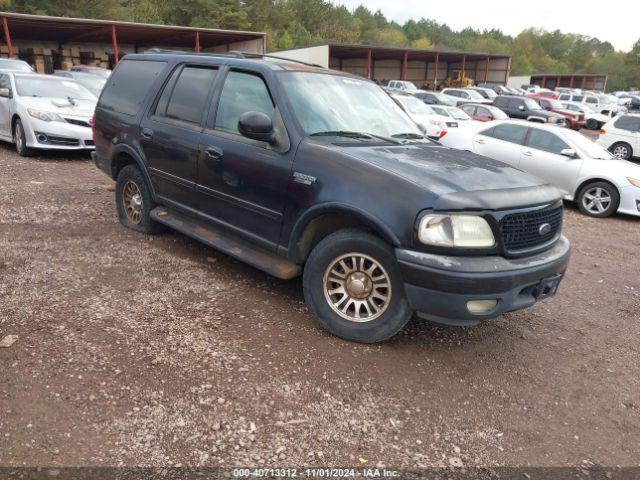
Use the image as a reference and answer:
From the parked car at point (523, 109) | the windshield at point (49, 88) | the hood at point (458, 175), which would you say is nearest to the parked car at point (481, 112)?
the parked car at point (523, 109)

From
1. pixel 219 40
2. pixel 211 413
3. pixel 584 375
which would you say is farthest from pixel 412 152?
pixel 219 40

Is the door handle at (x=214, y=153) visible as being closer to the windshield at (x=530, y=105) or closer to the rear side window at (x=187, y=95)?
the rear side window at (x=187, y=95)

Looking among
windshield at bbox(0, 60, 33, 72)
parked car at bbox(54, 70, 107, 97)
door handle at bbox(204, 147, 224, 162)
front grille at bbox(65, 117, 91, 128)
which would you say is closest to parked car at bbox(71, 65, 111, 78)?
parked car at bbox(54, 70, 107, 97)

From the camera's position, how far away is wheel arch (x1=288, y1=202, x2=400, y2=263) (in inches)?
125

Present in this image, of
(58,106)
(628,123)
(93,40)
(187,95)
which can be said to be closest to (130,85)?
(187,95)

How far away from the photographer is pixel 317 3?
9494 cm

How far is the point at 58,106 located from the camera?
941 cm

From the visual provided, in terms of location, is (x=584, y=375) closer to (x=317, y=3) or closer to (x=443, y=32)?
(x=317, y=3)

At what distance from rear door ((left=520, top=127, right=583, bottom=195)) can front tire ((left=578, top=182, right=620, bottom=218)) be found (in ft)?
0.82

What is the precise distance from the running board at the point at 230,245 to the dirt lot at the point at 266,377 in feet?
1.18

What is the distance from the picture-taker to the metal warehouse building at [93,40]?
26125 millimetres

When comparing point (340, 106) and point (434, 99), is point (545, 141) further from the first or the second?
point (434, 99)

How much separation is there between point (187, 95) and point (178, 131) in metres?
0.36

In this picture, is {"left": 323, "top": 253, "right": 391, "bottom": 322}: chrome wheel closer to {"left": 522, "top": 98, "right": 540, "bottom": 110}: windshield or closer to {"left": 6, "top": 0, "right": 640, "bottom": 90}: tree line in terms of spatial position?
{"left": 522, "top": 98, "right": 540, "bottom": 110}: windshield
